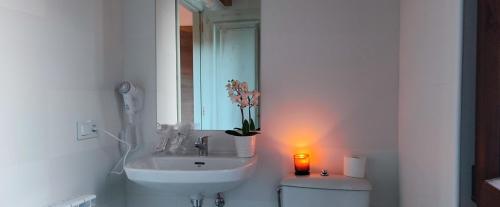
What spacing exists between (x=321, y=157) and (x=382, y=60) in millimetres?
574

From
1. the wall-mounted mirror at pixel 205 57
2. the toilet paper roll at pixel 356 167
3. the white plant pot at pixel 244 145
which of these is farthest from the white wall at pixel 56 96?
the toilet paper roll at pixel 356 167

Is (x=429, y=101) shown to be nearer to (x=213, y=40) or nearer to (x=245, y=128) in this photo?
(x=245, y=128)

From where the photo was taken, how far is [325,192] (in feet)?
5.38

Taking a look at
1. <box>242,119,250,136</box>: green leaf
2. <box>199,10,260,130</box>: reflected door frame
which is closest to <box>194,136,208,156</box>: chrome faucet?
<box>199,10,260,130</box>: reflected door frame

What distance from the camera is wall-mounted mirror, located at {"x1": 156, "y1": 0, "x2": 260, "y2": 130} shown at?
1874mm

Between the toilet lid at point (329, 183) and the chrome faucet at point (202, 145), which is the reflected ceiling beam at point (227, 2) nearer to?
the chrome faucet at point (202, 145)

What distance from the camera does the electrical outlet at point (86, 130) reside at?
1.62m

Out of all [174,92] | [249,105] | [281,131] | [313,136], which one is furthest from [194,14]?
[313,136]

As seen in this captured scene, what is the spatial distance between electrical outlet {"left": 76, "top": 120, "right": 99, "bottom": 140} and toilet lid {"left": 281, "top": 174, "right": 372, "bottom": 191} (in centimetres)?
95

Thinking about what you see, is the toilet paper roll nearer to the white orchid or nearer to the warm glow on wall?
the warm glow on wall

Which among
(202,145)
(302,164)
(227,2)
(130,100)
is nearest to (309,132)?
(302,164)

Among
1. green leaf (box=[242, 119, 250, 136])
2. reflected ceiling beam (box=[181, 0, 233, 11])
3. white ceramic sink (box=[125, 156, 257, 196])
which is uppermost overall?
reflected ceiling beam (box=[181, 0, 233, 11])

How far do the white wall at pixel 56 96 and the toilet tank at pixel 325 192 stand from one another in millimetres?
952

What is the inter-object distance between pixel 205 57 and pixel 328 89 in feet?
2.21
